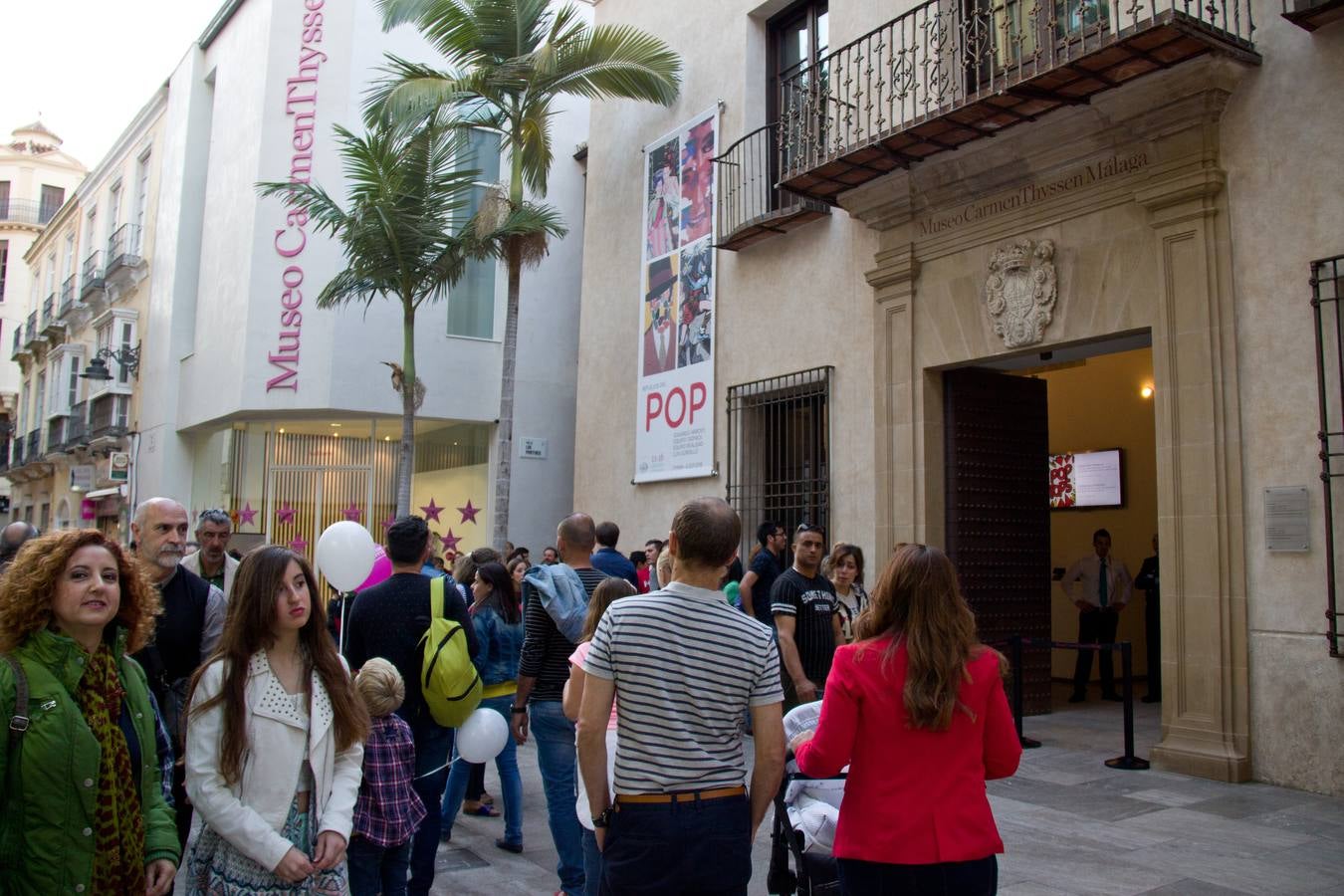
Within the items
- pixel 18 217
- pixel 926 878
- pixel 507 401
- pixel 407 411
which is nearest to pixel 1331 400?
pixel 926 878

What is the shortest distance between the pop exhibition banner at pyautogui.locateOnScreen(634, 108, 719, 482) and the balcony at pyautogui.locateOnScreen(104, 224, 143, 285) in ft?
55.8

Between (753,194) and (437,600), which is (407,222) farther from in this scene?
(437,600)

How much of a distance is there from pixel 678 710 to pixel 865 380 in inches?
332

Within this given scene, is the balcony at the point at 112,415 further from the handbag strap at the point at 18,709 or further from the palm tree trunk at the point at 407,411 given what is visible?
the handbag strap at the point at 18,709

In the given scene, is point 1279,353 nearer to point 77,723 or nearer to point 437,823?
point 437,823

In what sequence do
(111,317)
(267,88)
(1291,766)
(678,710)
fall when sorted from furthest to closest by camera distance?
1. (111,317)
2. (267,88)
3. (1291,766)
4. (678,710)

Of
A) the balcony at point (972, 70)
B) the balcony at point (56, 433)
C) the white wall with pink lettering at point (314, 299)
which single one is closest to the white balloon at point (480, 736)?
the balcony at point (972, 70)

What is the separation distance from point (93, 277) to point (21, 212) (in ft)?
67.8

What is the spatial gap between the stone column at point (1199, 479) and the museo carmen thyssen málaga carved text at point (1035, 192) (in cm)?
37

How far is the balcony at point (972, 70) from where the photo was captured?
763cm

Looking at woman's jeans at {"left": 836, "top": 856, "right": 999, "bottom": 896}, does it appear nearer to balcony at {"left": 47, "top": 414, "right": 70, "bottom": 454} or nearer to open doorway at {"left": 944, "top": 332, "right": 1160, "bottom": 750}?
open doorway at {"left": 944, "top": 332, "right": 1160, "bottom": 750}

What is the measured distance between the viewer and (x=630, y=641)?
2.99m

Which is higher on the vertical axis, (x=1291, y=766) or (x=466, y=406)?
(x=466, y=406)

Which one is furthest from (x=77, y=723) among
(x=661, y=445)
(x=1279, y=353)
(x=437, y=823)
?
(x=661, y=445)
